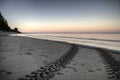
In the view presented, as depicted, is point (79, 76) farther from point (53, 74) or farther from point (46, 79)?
point (46, 79)

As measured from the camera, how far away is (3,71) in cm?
497

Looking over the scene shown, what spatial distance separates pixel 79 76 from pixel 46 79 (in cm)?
128

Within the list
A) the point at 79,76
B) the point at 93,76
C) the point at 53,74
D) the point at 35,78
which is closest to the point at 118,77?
the point at 93,76

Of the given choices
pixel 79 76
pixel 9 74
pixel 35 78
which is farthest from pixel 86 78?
pixel 9 74

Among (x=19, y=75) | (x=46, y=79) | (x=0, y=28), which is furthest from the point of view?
(x=0, y=28)

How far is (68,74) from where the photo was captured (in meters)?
5.02

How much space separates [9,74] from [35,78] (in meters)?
1.08

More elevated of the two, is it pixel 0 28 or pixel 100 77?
pixel 0 28

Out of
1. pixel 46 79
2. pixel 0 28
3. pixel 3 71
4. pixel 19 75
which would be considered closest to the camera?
pixel 46 79

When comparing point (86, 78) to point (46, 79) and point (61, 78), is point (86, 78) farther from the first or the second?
point (46, 79)

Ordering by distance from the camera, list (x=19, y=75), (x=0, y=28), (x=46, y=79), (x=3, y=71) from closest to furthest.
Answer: (x=46, y=79)
(x=19, y=75)
(x=3, y=71)
(x=0, y=28)

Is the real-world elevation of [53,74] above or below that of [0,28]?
below

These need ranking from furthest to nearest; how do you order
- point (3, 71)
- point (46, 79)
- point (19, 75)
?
point (3, 71), point (19, 75), point (46, 79)

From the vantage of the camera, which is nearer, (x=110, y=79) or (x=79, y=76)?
(x=110, y=79)
